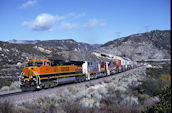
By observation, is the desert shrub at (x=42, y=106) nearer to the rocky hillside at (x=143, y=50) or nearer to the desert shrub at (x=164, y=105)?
the desert shrub at (x=164, y=105)

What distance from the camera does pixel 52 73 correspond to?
21953 mm

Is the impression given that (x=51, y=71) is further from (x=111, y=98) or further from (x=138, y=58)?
(x=138, y=58)

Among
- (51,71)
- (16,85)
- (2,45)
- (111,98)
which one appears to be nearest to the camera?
(111,98)

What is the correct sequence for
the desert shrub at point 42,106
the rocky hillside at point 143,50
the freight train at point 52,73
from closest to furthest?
1. the desert shrub at point 42,106
2. the freight train at point 52,73
3. the rocky hillside at point 143,50

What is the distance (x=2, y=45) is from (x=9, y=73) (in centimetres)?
2273

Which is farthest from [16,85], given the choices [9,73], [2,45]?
[2,45]

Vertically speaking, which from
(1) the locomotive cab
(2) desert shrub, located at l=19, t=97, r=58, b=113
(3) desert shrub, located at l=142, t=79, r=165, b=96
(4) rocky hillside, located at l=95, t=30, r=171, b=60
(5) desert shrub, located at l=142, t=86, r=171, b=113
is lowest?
(3) desert shrub, located at l=142, t=79, r=165, b=96

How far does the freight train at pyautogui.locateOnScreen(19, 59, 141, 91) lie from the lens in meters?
19.6

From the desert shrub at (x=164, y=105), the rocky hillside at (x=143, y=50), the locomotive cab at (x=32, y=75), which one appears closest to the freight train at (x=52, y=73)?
the locomotive cab at (x=32, y=75)

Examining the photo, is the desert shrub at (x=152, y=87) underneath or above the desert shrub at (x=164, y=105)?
underneath

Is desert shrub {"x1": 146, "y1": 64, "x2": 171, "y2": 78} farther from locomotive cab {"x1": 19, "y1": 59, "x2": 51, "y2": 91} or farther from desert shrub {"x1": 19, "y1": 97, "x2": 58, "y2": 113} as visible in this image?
locomotive cab {"x1": 19, "y1": 59, "x2": 51, "y2": 91}

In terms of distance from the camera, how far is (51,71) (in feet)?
71.3

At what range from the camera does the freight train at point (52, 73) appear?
19609mm

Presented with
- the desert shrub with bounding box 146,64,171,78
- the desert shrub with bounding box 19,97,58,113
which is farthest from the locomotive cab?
the desert shrub with bounding box 146,64,171,78
